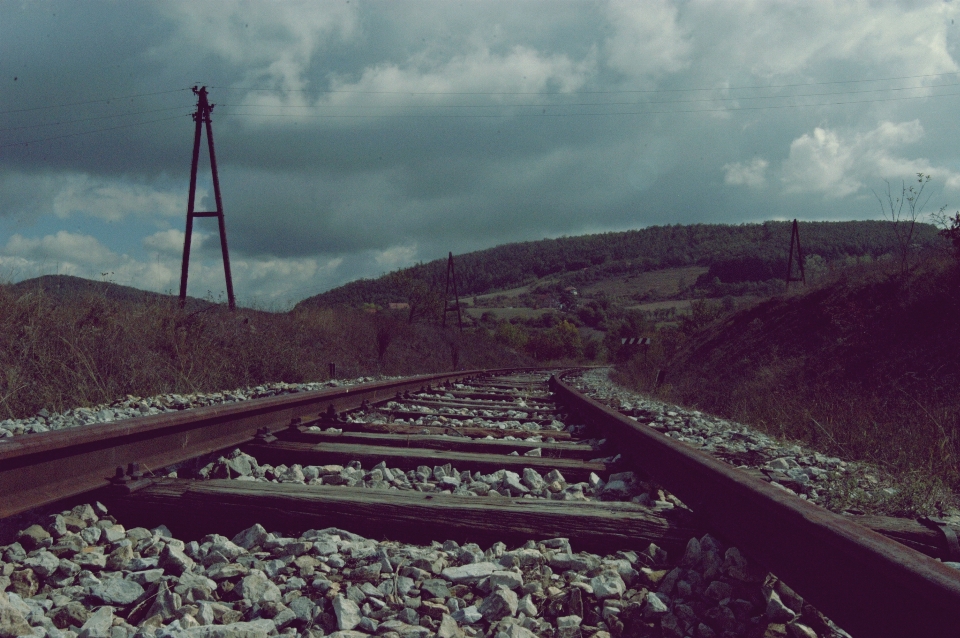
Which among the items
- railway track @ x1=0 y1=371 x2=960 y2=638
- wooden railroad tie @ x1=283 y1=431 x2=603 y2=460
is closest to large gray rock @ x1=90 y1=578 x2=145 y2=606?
railway track @ x1=0 y1=371 x2=960 y2=638

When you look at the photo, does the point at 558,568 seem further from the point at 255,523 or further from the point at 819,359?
the point at 819,359

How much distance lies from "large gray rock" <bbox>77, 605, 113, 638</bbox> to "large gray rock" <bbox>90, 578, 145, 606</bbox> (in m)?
0.10

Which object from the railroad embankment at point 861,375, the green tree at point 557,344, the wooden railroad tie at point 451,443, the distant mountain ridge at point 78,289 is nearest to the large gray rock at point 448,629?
the railroad embankment at point 861,375

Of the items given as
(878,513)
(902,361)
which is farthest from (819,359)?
(878,513)

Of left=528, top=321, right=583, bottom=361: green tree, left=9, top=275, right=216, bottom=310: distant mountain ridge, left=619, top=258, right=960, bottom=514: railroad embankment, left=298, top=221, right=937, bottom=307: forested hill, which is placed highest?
left=298, top=221, right=937, bottom=307: forested hill

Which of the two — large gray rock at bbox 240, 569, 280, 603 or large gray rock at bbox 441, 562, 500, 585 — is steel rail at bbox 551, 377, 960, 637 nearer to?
large gray rock at bbox 441, 562, 500, 585

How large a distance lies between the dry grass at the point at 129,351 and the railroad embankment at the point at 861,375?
6.01 metres

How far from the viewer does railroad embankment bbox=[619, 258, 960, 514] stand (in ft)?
13.9

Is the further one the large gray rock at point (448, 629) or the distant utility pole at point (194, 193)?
the distant utility pole at point (194, 193)

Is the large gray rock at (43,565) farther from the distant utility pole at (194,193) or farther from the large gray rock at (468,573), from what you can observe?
the distant utility pole at (194,193)

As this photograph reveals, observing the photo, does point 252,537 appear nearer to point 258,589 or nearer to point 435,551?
point 258,589

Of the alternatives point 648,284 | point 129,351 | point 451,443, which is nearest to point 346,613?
point 451,443

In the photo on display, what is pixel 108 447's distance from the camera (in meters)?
2.61

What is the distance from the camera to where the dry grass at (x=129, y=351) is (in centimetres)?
563
